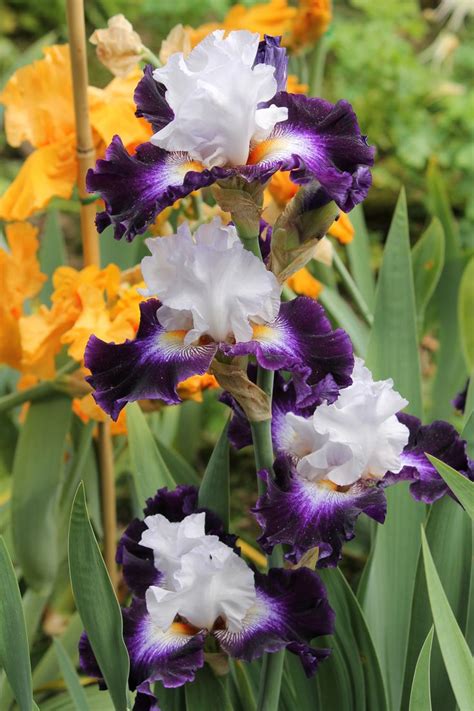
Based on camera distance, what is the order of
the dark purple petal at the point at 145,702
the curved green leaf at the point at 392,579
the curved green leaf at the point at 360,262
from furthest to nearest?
the curved green leaf at the point at 360,262 → the curved green leaf at the point at 392,579 → the dark purple petal at the point at 145,702

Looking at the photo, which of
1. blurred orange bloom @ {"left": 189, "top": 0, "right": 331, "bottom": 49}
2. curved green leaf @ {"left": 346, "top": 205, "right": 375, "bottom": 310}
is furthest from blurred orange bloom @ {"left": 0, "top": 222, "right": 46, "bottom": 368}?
curved green leaf @ {"left": 346, "top": 205, "right": 375, "bottom": 310}

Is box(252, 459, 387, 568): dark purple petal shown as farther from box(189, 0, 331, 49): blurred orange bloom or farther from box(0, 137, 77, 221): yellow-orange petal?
box(189, 0, 331, 49): blurred orange bloom

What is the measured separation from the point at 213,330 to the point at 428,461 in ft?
0.71

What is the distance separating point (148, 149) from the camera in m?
0.63

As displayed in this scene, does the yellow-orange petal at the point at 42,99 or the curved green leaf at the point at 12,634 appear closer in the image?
the curved green leaf at the point at 12,634

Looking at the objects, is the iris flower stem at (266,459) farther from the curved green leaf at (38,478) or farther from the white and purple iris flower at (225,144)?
the curved green leaf at (38,478)

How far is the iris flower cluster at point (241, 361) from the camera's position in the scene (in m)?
0.60

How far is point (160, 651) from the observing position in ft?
2.30

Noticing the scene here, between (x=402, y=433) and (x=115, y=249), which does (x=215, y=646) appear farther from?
(x=115, y=249)

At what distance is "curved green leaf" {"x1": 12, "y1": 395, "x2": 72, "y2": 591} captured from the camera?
3.57ft

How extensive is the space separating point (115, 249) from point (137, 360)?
669mm

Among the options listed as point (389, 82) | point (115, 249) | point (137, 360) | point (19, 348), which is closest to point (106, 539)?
point (19, 348)

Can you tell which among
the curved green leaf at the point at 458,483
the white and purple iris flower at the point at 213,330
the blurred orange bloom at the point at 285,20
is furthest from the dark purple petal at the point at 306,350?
the blurred orange bloom at the point at 285,20

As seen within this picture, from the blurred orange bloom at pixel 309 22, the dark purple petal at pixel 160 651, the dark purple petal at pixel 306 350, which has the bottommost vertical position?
the dark purple petal at pixel 160 651
